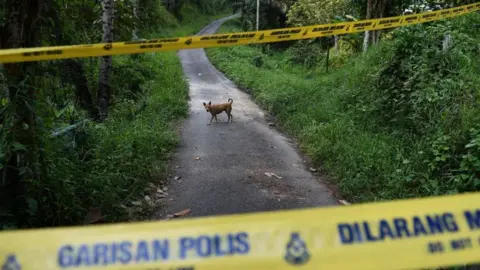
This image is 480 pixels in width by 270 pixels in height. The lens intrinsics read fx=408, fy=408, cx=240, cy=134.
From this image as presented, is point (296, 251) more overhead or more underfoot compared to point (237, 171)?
more overhead

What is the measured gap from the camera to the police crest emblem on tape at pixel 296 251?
1.66 metres

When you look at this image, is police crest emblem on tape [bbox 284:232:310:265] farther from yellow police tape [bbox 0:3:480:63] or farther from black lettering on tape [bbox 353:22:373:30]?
black lettering on tape [bbox 353:22:373:30]

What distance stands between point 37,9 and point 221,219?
295 cm

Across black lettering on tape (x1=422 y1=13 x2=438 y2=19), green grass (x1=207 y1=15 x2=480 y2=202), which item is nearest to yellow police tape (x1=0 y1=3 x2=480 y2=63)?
black lettering on tape (x1=422 y1=13 x2=438 y2=19)

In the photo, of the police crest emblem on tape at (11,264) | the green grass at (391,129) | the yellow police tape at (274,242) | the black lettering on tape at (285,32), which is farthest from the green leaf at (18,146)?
the green grass at (391,129)

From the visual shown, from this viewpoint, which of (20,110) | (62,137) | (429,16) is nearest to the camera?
(20,110)

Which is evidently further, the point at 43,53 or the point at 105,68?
the point at 105,68

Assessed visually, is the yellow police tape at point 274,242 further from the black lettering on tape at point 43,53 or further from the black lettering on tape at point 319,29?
the black lettering on tape at point 319,29

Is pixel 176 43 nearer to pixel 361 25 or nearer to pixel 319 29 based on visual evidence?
pixel 319 29

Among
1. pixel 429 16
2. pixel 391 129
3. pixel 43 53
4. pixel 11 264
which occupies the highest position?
pixel 429 16

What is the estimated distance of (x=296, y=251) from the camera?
1698 millimetres

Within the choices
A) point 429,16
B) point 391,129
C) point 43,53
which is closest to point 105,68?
point 43,53

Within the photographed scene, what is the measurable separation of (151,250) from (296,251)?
60 cm

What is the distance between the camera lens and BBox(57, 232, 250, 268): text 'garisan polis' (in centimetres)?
166
